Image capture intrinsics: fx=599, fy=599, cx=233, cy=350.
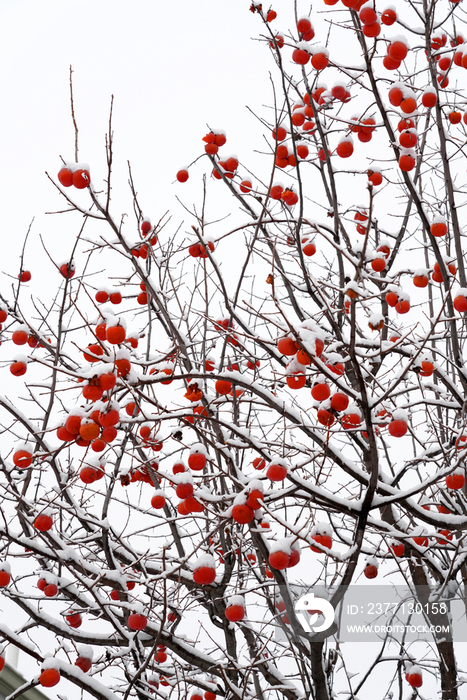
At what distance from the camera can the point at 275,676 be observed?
364 cm

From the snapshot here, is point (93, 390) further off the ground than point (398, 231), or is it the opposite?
point (398, 231)

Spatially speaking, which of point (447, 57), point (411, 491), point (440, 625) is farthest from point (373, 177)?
point (440, 625)

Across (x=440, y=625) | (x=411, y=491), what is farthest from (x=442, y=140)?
(x=440, y=625)

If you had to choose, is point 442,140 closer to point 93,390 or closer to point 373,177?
point 373,177

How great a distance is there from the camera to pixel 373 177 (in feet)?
13.9

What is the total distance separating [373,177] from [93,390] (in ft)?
9.42

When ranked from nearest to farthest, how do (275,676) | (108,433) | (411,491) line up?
(108,433), (411,491), (275,676)

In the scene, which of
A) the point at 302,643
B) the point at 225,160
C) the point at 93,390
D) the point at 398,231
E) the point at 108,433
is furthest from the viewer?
the point at 398,231

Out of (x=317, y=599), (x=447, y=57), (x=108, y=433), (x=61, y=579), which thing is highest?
(x=447, y=57)

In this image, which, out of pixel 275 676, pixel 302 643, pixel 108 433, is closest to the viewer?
pixel 108 433

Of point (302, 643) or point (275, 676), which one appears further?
point (275, 676)

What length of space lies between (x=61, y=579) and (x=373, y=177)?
3366 mm

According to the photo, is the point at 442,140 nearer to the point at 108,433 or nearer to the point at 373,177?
the point at 373,177

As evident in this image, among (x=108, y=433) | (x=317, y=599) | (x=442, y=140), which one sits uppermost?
(x=442, y=140)
